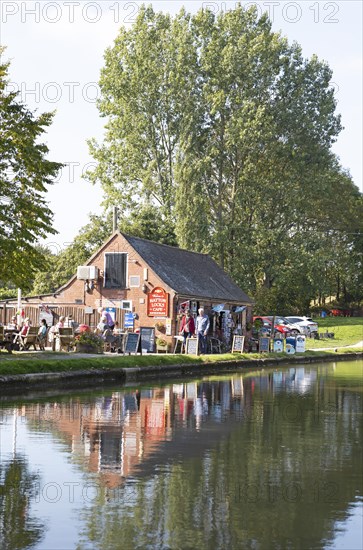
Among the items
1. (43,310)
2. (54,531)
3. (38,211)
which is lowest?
(54,531)

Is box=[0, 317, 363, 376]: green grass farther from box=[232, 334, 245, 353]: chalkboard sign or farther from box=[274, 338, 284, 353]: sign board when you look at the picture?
box=[274, 338, 284, 353]: sign board

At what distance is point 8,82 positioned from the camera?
3222 cm

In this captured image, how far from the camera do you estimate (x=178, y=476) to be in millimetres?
10211

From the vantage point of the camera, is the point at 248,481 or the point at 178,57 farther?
the point at 178,57

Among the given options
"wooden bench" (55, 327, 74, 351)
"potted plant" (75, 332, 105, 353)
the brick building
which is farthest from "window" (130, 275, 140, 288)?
"potted plant" (75, 332, 105, 353)

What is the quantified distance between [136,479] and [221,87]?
59836 mm

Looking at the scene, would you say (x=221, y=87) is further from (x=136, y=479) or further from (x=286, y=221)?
(x=136, y=479)

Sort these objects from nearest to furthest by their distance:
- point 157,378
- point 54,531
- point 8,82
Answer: point 54,531
point 157,378
point 8,82

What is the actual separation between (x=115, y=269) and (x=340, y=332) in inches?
1075

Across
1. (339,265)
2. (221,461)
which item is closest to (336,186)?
(339,265)

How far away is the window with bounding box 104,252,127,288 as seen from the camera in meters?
47.6

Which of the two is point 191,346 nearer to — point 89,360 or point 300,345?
point 89,360

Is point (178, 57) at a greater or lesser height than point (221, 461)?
greater

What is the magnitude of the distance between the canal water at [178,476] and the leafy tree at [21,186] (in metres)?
13.3
